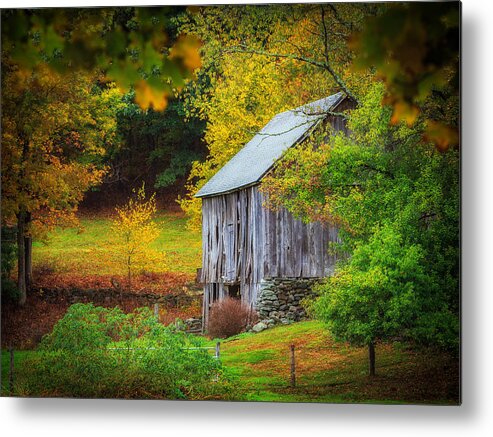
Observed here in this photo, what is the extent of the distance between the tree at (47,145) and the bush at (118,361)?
584 millimetres

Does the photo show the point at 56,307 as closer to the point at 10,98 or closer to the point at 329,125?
the point at 10,98

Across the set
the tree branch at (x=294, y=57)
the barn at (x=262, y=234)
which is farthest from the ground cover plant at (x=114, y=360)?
the tree branch at (x=294, y=57)

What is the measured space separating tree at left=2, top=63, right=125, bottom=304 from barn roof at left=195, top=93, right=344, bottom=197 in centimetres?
116

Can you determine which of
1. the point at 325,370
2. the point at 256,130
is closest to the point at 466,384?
the point at 325,370

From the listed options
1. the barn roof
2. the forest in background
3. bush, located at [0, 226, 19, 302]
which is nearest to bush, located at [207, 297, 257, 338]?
the forest in background

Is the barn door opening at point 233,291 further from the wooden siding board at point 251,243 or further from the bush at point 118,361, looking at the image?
the bush at point 118,361

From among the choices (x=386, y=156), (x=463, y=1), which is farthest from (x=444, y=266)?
(x=463, y=1)

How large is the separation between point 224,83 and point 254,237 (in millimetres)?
1484

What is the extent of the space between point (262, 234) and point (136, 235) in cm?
119

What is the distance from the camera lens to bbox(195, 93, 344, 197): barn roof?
25.8ft

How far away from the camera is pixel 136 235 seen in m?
7.90

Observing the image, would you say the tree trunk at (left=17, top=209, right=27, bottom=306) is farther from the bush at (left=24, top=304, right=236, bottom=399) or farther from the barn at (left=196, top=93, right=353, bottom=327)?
the barn at (left=196, top=93, right=353, bottom=327)

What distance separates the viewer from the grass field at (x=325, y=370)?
288 inches

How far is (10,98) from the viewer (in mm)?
7988
